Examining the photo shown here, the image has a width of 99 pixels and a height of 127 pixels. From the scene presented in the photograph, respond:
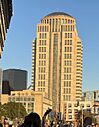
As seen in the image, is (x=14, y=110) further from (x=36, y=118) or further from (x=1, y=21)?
(x=36, y=118)

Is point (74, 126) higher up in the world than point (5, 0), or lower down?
lower down

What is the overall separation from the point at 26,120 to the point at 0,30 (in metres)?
75.9

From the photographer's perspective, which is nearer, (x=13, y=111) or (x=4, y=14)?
(x=4, y=14)

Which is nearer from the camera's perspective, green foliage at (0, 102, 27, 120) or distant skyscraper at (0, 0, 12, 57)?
distant skyscraper at (0, 0, 12, 57)

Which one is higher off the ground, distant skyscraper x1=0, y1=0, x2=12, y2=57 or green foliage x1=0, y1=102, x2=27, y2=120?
distant skyscraper x1=0, y1=0, x2=12, y2=57

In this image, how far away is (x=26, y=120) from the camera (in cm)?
940

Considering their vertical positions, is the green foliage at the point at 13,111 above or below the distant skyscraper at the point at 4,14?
below

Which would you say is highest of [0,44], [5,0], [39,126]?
[5,0]

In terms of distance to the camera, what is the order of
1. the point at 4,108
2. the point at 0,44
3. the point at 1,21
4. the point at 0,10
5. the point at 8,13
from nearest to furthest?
the point at 0,10 → the point at 1,21 → the point at 0,44 → the point at 8,13 → the point at 4,108

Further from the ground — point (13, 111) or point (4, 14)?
point (4, 14)

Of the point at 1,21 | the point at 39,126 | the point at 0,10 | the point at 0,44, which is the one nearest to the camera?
the point at 39,126

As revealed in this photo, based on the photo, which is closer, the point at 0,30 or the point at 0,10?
the point at 0,10

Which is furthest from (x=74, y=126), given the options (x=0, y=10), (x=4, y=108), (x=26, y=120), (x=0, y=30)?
(x=4, y=108)

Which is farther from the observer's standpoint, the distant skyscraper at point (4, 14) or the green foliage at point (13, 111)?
the green foliage at point (13, 111)
